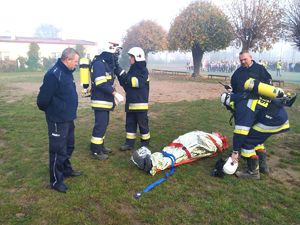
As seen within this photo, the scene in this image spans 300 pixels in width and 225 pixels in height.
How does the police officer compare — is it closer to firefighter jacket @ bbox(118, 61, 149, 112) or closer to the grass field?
the grass field

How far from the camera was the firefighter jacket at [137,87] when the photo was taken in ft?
20.7

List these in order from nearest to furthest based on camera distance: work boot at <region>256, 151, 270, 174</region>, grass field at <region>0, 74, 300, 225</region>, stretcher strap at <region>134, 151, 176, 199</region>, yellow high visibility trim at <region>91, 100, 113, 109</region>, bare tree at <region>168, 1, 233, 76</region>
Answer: grass field at <region>0, 74, 300, 225</region> < stretcher strap at <region>134, 151, 176, 199</region> < work boot at <region>256, 151, 270, 174</region> < yellow high visibility trim at <region>91, 100, 113, 109</region> < bare tree at <region>168, 1, 233, 76</region>

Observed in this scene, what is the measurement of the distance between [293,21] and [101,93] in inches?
825

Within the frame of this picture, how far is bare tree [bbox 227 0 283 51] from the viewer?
76.5ft

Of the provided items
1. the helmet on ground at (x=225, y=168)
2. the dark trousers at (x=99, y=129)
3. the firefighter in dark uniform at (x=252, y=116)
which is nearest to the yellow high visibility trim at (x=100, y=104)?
the dark trousers at (x=99, y=129)

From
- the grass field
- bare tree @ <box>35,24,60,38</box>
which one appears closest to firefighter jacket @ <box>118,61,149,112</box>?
the grass field

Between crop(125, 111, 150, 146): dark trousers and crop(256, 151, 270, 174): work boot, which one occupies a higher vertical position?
crop(125, 111, 150, 146): dark trousers

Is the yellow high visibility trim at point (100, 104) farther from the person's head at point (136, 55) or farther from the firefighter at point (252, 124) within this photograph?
the firefighter at point (252, 124)

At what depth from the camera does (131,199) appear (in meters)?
4.43

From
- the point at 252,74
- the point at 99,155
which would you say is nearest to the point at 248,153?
the point at 252,74

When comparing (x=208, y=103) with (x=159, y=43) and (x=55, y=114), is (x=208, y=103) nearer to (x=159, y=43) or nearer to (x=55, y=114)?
(x=55, y=114)

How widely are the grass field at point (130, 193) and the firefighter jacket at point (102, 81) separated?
114 centimetres

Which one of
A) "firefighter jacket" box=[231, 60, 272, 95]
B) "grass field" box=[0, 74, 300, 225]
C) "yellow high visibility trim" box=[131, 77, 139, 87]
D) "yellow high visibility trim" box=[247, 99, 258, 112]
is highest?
"firefighter jacket" box=[231, 60, 272, 95]

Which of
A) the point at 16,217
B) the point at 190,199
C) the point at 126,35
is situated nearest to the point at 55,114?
the point at 16,217
